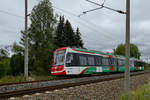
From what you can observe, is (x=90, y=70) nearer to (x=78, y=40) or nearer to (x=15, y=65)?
(x=15, y=65)

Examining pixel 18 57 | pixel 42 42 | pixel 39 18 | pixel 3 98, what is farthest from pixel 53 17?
pixel 3 98

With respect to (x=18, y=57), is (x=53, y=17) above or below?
above

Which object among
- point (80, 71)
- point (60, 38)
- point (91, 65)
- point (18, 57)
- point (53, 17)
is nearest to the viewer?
point (80, 71)

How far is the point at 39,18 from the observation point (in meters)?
26.9

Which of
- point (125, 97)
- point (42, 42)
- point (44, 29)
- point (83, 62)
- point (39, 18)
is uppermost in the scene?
point (39, 18)

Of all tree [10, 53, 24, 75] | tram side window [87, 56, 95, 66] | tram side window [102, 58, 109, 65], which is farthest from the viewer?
tree [10, 53, 24, 75]

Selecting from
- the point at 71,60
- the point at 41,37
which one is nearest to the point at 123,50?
the point at 41,37

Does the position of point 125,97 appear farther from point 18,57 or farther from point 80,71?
point 18,57

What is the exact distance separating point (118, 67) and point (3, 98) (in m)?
22.3

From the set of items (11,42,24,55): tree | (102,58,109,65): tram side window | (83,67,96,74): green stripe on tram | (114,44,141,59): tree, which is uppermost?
(114,44,141,59): tree

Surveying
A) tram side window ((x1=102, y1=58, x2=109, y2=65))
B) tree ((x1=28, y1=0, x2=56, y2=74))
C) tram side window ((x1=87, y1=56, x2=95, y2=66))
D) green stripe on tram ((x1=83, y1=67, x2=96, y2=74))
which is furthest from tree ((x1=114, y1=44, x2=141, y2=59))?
green stripe on tram ((x1=83, y1=67, x2=96, y2=74))

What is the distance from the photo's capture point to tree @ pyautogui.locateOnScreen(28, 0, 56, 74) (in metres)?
24.9

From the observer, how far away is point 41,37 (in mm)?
25766

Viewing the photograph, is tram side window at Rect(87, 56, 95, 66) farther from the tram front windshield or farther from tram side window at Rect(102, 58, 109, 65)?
the tram front windshield
